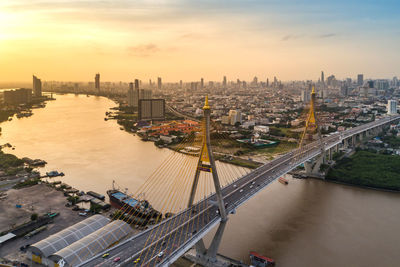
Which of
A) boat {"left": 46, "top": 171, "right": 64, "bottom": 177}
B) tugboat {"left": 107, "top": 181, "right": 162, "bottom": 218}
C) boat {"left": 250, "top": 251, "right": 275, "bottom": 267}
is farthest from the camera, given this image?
boat {"left": 46, "top": 171, "right": 64, "bottom": 177}

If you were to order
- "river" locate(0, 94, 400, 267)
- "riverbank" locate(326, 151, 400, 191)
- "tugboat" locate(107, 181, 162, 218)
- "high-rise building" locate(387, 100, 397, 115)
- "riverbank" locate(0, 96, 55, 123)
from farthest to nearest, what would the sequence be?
"high-rise building" locate(387, 100, 397, 115)
"riverbank" locate(0, 96, 55, 123)
"riverbank" locate(326, 151, 400, 191)
"tugboat" locate(107, 181, 162, 218)
"river" locate(0, 94, 400, 267)

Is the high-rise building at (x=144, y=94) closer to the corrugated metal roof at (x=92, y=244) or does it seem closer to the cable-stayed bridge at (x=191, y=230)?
the cable-stayed bridge at (x=191, y=230)

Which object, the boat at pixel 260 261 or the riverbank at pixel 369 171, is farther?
the riverbank at pixel 369 171

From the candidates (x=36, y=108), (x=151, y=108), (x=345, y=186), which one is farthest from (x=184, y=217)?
(x=36, y=108)

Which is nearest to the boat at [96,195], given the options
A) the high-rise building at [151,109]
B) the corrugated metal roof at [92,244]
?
the corrugated metal roof at [92,244]

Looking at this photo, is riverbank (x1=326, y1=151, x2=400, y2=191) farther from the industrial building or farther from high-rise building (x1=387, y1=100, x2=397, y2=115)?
high-rise building (x1=387, y1=100, x2=397, y2=115)

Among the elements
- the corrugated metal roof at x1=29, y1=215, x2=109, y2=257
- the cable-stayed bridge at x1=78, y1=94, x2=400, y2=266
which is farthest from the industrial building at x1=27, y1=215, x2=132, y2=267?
the cable-stayed bridge at x1=78, y1=94, x2=400, y2=266
